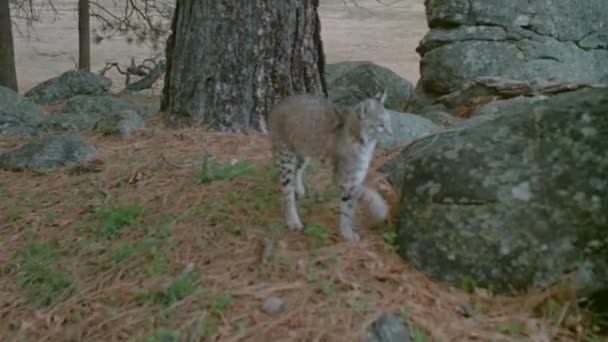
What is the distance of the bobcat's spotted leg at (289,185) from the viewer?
5093 mm

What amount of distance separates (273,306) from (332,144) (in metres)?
1.61

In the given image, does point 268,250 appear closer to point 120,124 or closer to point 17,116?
point 120,124

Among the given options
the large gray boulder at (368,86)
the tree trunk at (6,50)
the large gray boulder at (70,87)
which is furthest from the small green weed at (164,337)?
the tree trunk at (6,50)

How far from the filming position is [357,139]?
17.0 feet

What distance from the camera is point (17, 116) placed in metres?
7.94

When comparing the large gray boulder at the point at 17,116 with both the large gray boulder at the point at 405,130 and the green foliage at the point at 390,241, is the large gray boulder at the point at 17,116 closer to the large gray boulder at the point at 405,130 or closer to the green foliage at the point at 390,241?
the large gray boulder at the point at 405,130

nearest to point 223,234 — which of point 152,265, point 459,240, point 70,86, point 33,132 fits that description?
point 152,265

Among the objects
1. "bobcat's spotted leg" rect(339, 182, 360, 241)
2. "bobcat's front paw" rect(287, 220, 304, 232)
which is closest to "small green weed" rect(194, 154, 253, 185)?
"bobcat's front paw" rect(287, 220, 304, 232)

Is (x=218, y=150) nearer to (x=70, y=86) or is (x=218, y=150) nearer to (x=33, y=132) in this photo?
(x=33, y=132)

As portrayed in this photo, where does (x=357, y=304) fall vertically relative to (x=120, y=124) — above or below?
below

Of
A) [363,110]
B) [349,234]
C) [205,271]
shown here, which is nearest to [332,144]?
[363,110]

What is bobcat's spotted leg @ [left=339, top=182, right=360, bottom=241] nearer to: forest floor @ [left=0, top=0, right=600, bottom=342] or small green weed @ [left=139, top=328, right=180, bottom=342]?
forest floor @ [left=0, top=0, right=600, bottom=342]

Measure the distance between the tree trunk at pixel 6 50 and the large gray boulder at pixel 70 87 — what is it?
4.45ft

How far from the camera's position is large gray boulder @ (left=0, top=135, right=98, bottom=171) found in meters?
6.31
